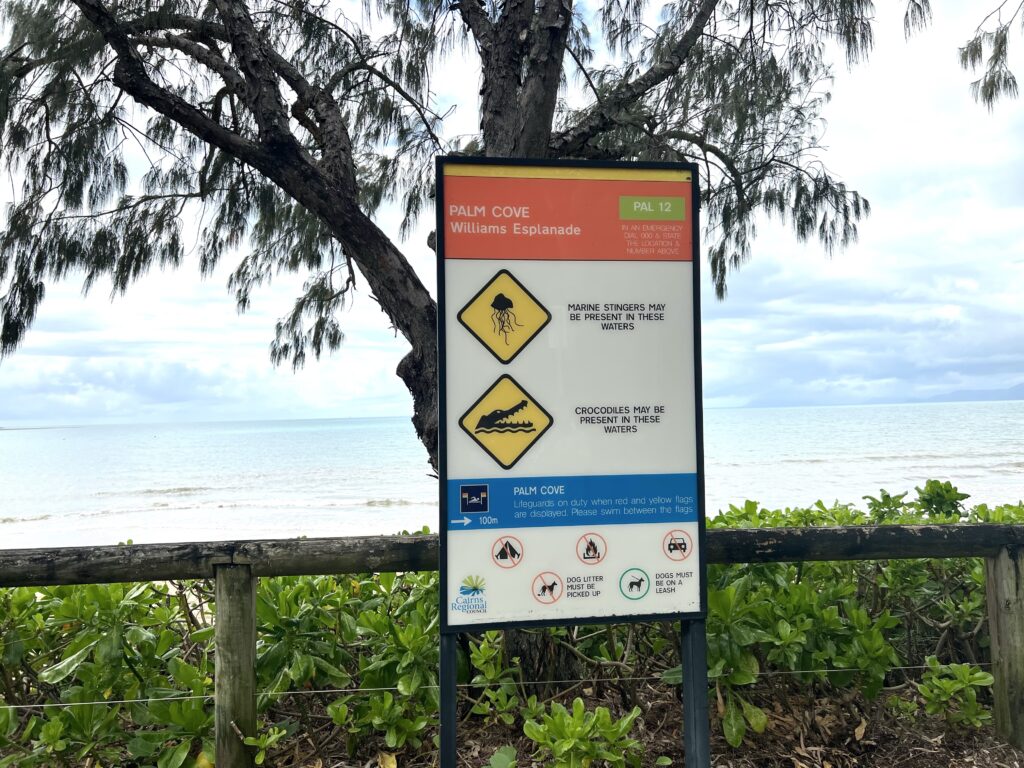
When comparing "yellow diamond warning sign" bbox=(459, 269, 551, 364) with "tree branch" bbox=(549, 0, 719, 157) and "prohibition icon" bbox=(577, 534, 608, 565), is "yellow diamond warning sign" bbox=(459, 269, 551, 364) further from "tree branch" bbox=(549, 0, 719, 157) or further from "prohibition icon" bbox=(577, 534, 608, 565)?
"tree branch" bbox=(549, 0, 719, 157)

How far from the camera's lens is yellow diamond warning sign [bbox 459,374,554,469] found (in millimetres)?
1923

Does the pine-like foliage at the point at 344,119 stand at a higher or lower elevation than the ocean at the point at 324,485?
higher

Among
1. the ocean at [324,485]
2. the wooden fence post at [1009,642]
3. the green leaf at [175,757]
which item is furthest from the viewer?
the ocean at [324,485]

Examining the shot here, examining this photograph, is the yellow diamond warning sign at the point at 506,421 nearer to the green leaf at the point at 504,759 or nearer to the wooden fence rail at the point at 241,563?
the wooden fence rail at the point at 241,563

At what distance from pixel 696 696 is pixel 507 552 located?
2.15 feet

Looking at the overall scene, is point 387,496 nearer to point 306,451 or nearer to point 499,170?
point 499,170

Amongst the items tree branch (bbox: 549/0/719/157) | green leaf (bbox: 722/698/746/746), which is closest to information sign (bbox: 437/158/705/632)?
green leaf (bbox: 722/698/746/746)

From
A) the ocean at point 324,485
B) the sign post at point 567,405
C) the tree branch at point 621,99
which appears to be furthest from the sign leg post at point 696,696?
the ocean at point 324,485

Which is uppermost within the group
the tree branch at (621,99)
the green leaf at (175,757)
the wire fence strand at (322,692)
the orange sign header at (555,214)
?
the tree branch at (621,99)

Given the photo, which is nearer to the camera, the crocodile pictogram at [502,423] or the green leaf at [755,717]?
the crocodile pictogram at [502,423]

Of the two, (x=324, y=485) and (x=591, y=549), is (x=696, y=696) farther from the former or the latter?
(x=324, y=485)

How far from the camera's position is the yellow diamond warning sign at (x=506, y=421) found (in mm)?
1923

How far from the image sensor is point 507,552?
6.29 ft

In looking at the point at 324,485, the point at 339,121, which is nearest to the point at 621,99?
the point at 339,121
